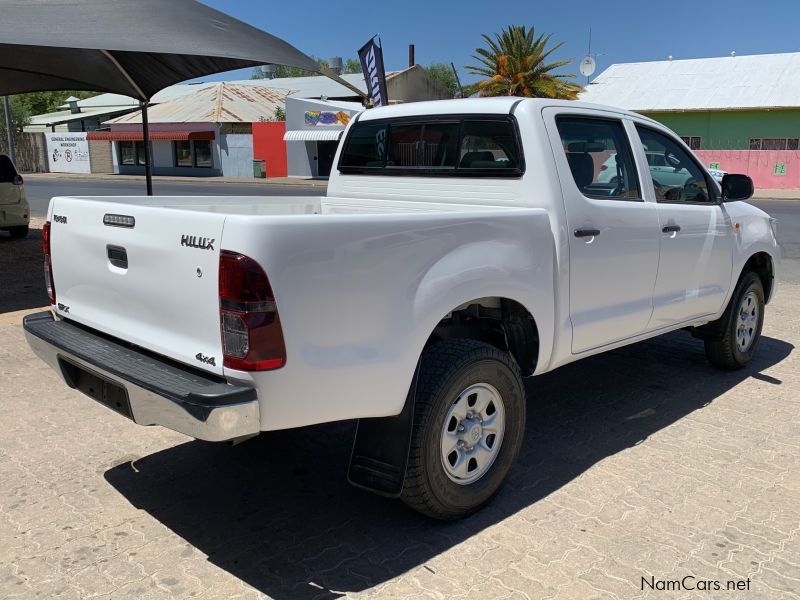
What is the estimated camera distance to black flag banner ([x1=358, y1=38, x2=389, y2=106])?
20.4 metres

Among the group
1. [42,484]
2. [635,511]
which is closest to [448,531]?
[635,511]

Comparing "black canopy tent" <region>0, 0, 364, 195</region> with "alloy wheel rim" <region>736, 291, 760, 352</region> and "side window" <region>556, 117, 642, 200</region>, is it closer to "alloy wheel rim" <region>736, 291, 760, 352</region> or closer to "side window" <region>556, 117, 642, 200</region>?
"side window" <region>556, 117, 642, 200</region>

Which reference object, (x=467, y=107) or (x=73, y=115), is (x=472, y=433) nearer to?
(x=467, y=107)

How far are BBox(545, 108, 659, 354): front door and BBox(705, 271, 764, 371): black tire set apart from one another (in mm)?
1383

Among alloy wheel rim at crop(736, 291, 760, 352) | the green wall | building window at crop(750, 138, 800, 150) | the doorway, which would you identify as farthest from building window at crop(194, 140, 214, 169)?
alloy wheel rim at crop(736, 291, 760, 352)

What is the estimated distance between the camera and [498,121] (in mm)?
3979

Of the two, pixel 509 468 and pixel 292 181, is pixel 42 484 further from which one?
pixel 292 181

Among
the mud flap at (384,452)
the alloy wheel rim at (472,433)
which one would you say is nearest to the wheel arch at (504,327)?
the alloy wheel rim at (472,433)

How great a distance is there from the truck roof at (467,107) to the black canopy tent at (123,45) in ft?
14.7

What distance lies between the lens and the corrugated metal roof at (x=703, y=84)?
3422cm

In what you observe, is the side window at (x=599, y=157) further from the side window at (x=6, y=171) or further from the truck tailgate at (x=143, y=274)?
the side window at (x=6, y=171)

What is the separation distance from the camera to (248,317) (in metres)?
2.58

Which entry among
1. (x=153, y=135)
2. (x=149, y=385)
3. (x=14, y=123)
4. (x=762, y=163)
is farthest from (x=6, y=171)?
(x=14, y=123)

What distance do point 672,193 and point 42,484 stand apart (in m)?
4.14
